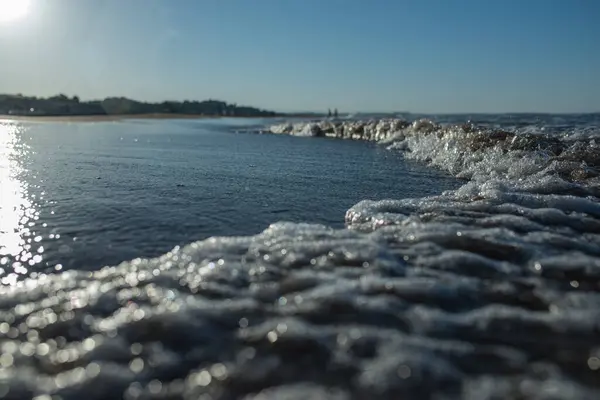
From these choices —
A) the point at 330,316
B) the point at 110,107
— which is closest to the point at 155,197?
the point at 330,316

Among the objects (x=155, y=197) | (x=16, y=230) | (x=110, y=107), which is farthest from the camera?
(x=110, y=107)

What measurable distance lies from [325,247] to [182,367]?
1.32 meters

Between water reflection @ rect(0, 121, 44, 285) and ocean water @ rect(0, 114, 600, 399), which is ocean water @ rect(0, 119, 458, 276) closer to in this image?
Answer: water reflection @ rect(0, 121, 44, 285)

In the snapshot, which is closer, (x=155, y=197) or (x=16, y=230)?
(x=16, y=230)

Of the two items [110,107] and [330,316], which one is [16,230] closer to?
[330,316]

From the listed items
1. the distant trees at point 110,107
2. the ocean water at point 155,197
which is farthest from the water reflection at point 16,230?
the distant trees at point 110,107

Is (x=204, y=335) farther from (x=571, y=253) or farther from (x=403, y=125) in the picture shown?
(x=403, y=125)

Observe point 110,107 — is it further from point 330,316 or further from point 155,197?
point 330,316

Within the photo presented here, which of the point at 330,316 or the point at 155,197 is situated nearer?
the point at 330,316

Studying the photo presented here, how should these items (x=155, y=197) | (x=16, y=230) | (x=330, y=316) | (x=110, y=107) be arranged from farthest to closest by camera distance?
(x=110, y=107), (x=155, y=197), (x=16, y=230), (x=330, y=316)

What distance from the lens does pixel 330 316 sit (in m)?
2.04

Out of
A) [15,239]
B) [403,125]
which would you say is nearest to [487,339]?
[15,239]

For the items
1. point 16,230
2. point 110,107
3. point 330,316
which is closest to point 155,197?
point 16,230

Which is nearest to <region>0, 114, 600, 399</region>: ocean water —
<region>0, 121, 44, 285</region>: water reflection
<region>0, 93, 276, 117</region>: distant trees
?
<region>0, 121, 44, 285</region>: water reflection
